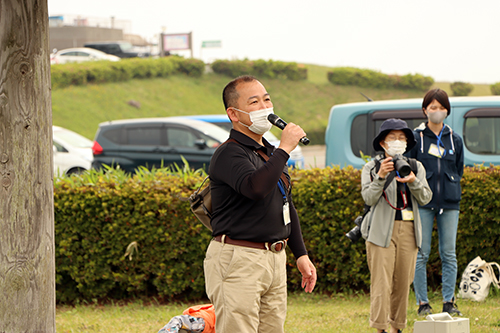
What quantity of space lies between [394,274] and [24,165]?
2.77 meters

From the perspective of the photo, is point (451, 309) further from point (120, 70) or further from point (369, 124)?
point (120, 70)

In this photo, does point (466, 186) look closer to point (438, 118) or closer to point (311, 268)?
point (438, 118)

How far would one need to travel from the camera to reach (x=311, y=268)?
287cm

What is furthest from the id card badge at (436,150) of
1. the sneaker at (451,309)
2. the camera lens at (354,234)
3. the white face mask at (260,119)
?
the white face mask at (260,119)

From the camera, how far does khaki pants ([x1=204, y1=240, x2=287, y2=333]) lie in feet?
8.29

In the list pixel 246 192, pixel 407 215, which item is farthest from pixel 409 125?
pixel 246 192

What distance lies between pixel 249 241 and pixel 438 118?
9.24 ft

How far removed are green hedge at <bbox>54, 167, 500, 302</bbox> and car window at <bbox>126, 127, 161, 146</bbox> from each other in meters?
5.89

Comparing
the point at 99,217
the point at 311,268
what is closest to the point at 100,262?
the point at 99,217

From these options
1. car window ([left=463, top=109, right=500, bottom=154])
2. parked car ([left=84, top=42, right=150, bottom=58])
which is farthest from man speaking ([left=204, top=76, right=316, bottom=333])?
parked car ([left=84, top=42, right=150, bottom=58])

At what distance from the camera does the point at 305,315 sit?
513cm

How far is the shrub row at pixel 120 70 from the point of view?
34.1 meters

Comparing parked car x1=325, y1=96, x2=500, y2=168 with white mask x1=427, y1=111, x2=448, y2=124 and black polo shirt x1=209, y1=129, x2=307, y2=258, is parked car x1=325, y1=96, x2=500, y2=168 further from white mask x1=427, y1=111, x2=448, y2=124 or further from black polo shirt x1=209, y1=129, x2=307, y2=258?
black polo shirt x1=209, y1=129, x2=307, y2=258

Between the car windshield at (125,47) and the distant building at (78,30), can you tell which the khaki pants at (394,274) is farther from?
the distant building at (78,30)
